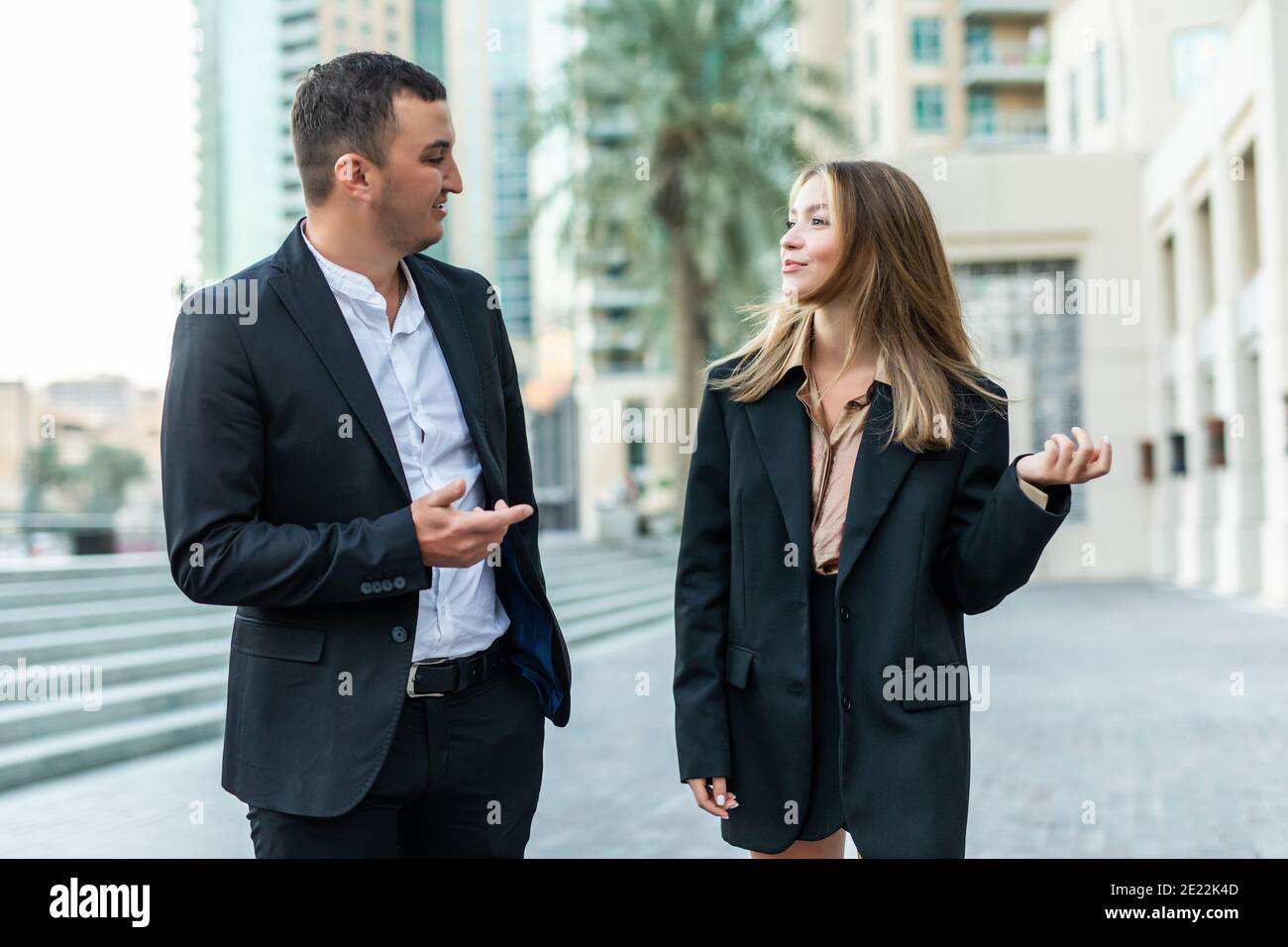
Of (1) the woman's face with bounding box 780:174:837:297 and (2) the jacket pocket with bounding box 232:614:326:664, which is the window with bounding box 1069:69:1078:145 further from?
(2) the jacket pocket with bounding box 232:614:326:664

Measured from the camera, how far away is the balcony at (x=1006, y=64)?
4728 cm

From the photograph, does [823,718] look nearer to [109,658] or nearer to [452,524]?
[452,524]

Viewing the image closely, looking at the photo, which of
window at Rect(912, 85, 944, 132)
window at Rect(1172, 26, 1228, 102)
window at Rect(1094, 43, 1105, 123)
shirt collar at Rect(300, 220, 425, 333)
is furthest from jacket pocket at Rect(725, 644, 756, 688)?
window at Rect(912, 85, 944, 132)

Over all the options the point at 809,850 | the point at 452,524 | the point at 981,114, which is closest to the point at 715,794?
the point at 809,850

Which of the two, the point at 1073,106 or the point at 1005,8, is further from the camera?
the point at 1005,8

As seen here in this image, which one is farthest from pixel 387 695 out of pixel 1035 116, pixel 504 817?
pixel 1035 116

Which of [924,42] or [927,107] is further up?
[924,42]

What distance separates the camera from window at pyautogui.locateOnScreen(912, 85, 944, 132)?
47.7m

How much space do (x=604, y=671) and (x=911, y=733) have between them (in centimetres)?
990

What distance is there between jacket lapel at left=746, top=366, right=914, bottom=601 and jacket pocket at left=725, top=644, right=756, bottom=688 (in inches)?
6.5

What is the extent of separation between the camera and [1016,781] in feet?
23.5

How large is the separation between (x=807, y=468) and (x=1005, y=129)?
49959 mm

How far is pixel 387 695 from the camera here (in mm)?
2135

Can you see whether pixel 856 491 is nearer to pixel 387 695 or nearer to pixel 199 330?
pixel 387 695
